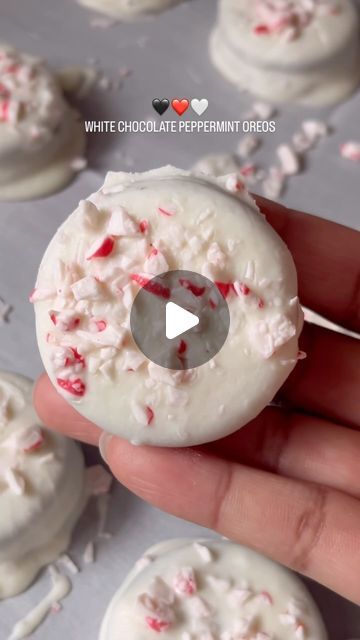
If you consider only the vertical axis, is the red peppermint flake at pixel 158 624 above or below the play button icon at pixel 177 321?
below

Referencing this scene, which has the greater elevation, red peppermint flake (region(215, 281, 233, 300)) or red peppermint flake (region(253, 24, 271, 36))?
red peppermint flake (region(253, 24, 271, 36))

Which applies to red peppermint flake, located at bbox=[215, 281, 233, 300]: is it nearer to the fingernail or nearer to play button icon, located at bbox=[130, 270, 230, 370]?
play button icon, located at bbox=[130, 270, 230, 370]

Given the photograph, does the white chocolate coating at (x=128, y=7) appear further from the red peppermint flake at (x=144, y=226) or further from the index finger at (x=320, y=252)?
the red peppermint flake at (x=144, y=226)

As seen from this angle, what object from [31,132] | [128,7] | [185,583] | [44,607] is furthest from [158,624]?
[128,7]

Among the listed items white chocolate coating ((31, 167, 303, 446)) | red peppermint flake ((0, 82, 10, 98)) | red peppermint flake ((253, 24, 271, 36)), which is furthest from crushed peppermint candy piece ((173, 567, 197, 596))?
red peppermint flake ((253, 24, 271, 36))

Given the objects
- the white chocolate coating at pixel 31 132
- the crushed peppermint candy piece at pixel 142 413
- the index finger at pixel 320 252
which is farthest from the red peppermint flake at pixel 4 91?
the crushed peppermint candy piece at pixel 142 413

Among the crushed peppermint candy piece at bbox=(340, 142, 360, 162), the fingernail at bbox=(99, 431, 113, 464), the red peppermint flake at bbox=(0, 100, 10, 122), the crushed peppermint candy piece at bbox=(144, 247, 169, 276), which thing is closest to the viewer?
the crushed peppermint candy piece at bbox=(144, 247, 169, 276)
